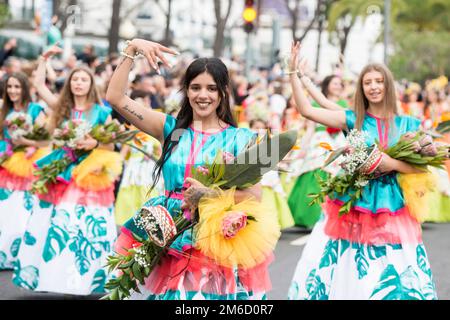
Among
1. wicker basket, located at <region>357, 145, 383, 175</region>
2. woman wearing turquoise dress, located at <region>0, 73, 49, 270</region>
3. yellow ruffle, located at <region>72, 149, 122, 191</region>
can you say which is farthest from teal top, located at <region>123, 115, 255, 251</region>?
woman wearing turquoise dress, located at <region>0, 73, 49, 270</region>

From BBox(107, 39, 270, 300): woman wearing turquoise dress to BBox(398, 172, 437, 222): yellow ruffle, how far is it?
202 centimetres

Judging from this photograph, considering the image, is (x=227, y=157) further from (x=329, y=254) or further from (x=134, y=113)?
(x=329, y=254)

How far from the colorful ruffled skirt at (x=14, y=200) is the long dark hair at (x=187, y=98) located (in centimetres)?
525

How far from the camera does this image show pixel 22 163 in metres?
11.0

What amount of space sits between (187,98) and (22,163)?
213 inches

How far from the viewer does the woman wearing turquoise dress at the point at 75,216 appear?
9086 mm

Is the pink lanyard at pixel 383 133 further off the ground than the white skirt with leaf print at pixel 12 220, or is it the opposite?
the pink lanyard at pixel 383 133

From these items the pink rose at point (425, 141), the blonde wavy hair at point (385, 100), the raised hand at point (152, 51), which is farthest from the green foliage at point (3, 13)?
the raised hand at point (152, 51)

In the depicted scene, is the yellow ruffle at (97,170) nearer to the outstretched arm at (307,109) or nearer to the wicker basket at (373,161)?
the outstretched arm at (307,109)

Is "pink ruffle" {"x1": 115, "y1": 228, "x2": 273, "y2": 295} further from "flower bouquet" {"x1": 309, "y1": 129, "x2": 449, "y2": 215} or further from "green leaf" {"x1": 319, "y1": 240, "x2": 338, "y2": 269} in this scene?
"green leaf" {"x1": 319, "y1": 240, "x2": 338, "y2": 269}

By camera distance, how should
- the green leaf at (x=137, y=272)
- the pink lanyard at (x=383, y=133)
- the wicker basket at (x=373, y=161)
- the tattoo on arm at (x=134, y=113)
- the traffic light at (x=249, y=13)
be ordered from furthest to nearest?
the traffic light at (x=249, y=13) → the pink lanyard at (x=383, y=133) → the wicker basket at (x=373, y=161) → the tattoo on arm at (x=134, y=113) → the green leaf at (x=137, y=272)

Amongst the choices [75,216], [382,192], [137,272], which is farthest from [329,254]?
[137,272]

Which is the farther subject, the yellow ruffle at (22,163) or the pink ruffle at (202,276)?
the yellow ruffle at (22,163)

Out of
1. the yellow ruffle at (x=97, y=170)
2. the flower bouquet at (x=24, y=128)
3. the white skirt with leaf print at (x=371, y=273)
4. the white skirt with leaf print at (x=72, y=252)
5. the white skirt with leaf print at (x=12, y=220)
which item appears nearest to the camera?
the white skirt with leaf print at (x=371, y=273)
